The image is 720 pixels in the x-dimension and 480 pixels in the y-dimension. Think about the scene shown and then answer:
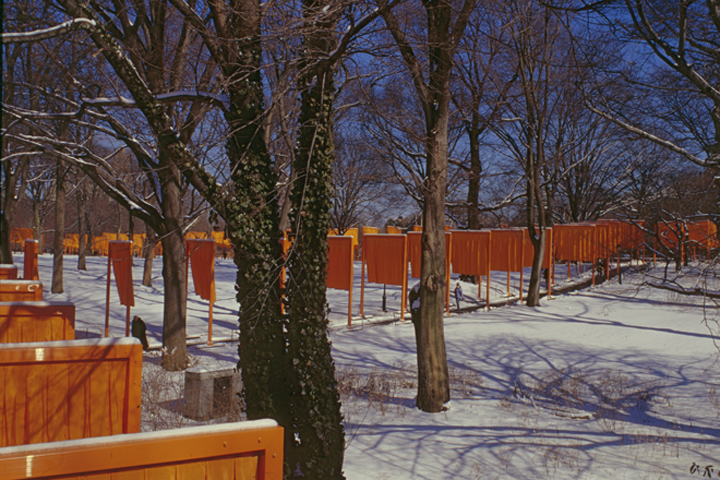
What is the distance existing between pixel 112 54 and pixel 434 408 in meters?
6.41

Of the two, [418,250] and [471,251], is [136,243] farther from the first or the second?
[471,251]

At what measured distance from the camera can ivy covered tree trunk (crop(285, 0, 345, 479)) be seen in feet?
16.7

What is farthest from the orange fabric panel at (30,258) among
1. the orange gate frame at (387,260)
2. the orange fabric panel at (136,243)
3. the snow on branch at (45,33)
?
the orange fabric panel at (136,243)

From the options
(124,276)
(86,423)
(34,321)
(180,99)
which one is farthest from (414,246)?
(86,423)

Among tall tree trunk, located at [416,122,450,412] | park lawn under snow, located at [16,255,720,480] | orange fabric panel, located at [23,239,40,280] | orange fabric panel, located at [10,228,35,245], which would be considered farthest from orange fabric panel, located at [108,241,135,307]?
orange fabric panel, located at [10,228,35,245]

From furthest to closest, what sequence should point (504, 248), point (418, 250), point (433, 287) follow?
1. point (504, 248)
2. point (418, 250)
3. point (433, 287)

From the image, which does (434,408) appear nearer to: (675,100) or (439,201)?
(439,201)

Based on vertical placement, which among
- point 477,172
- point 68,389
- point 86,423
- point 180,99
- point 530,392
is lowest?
point 530,392

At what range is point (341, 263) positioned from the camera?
1614 centimetres

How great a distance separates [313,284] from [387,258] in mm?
11372

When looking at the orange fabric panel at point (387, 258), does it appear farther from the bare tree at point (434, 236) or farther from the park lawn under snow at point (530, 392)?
the bare tree at point (434, 236)

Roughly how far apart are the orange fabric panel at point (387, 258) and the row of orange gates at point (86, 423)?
981 centimetres

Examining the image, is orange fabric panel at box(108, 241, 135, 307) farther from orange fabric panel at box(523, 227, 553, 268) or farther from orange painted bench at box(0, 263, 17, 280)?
orange fabric panel at box(523, 227, 553, 268)

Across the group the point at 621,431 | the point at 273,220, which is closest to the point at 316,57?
the point at 273,220
